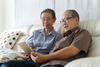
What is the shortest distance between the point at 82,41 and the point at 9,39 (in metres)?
1.20

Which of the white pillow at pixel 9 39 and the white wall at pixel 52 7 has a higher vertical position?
the white wall at pixel 52 7

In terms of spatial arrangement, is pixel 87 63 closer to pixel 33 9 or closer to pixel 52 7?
pixel 52 7

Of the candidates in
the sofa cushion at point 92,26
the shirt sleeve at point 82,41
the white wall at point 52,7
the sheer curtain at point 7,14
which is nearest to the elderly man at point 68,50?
the shirt sleeve at point 82,41

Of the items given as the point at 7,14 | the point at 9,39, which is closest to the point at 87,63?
the point at 9,39

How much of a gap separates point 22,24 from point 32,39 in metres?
1.03

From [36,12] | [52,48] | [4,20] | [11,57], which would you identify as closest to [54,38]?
[52,48]

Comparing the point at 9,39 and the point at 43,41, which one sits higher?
the point at 43,41

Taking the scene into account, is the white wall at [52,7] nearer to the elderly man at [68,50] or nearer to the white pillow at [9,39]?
the white pillow at [9,39]

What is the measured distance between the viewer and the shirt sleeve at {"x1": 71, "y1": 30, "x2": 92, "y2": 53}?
1.84m

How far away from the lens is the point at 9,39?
9.12 ft

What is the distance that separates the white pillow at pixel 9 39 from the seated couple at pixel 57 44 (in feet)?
1.61

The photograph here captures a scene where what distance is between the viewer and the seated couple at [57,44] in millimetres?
1833

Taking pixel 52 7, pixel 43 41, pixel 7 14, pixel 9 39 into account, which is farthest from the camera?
pixel 7 14

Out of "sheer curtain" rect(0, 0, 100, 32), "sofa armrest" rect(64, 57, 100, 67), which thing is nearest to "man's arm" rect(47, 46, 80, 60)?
"sofa armrest" rect(64, 57, 100, 67)
